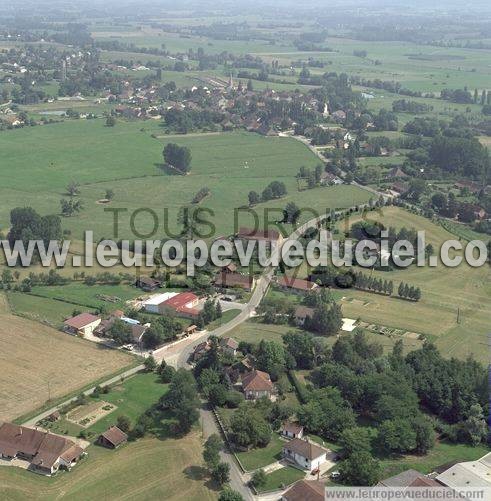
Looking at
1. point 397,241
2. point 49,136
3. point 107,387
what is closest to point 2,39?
point 49,136

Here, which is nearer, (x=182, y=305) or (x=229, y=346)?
(x=229, y=346)

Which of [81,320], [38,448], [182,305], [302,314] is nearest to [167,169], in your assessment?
[182,305]

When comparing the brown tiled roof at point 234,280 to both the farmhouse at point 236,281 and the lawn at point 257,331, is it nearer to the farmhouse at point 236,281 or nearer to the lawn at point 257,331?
the farmhouse at point 236,281

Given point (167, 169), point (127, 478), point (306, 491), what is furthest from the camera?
point (167, 169)

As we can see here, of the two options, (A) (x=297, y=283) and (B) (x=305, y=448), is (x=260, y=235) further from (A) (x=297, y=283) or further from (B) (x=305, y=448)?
(B) (x=305, y=448)

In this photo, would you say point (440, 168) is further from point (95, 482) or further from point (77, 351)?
point (95, 482)

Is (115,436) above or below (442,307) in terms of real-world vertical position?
below
